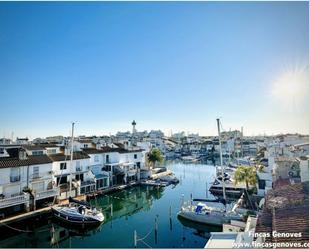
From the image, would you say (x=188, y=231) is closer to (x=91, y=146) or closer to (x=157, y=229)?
(x=157, y=229)

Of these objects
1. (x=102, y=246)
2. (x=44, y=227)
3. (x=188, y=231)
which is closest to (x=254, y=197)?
(x=188, y=231)

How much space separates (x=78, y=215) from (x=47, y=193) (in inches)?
235

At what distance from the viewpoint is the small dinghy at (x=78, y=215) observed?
915 inches

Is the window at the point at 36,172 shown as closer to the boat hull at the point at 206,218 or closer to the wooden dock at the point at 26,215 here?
the wooden dock at the point at 26,215

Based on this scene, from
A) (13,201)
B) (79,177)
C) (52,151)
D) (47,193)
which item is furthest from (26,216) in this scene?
(52,151)

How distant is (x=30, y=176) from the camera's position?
26.6m

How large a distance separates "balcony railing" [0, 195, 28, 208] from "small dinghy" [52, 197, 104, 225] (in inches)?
124

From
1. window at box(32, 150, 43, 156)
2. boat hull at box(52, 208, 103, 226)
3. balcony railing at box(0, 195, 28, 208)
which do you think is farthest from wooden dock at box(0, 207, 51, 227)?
window at box(32, 150, 43, 156)

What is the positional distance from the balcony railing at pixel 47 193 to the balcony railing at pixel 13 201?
1469 millimetres

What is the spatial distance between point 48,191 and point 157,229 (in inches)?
525

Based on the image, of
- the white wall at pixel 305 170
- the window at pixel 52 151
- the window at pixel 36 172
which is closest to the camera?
the white wall at pixel 305 170

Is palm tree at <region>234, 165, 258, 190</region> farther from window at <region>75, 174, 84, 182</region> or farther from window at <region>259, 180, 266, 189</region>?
window at <region>75, 174, 84, 182</region>

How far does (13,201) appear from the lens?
23594mm

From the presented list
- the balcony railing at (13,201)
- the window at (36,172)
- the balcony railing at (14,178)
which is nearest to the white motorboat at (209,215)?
the balcony railing at (13,201)
